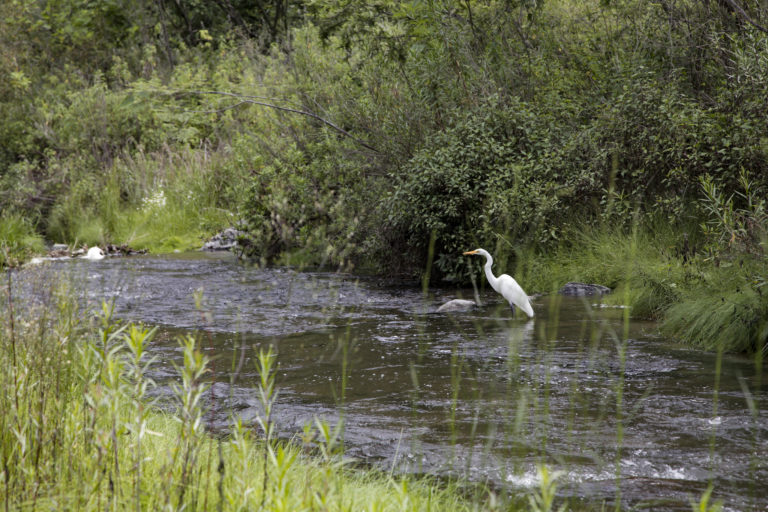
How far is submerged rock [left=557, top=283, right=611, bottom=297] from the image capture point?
8.32 m

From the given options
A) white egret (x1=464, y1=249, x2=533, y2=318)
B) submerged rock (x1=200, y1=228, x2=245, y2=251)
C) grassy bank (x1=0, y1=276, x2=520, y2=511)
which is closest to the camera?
grassy bank (x1=0, y1=276, x2=520, y2=511)

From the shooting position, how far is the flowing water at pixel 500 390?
3490 millimetres

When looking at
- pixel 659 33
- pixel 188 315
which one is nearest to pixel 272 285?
pixel 188 315

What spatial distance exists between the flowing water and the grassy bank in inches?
10.4

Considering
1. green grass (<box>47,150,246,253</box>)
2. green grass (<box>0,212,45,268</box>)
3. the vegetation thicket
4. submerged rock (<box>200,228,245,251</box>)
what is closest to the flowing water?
the vegetation thicket

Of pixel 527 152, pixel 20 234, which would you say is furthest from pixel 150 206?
pixel 527 152

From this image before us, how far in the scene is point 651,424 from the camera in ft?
13.5

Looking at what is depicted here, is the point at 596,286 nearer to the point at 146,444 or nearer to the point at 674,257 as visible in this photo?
the point at 674,257

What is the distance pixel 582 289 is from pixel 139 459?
696cm

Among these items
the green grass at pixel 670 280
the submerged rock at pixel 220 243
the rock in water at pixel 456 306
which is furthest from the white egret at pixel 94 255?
the green grass at pixel 670 280

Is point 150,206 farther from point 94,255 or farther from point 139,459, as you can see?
point 139,459

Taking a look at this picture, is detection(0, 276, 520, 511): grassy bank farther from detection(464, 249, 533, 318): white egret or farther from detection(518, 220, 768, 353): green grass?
detection(464, 249, 533, 318): white egret

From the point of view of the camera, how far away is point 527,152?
928 cm

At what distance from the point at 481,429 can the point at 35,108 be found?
59.4ft
